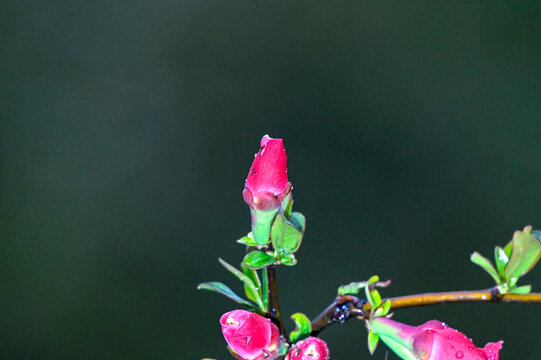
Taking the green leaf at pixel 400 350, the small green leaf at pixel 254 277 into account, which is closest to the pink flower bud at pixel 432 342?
the green leaf at pixel 400 350

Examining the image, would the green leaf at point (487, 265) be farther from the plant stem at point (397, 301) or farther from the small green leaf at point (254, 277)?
the small green leaf at point (254, 277)

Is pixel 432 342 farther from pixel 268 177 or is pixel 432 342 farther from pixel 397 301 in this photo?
pixel 268 177

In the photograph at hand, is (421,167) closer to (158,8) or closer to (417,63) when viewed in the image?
(417,63)

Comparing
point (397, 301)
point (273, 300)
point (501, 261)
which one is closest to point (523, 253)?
point (501, 261)

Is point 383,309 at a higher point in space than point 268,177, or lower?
lower

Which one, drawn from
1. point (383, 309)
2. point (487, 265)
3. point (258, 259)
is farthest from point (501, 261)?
point (258, 259)

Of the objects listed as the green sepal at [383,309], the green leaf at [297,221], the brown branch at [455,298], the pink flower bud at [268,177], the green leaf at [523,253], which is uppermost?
the pink flower bud at [268,177]
